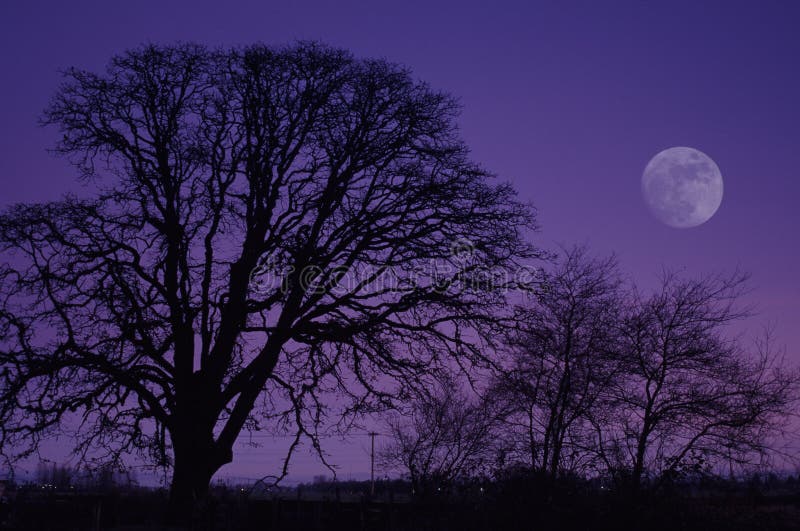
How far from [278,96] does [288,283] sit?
4.35 meters

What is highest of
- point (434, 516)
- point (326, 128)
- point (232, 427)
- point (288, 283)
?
point (326, 128)

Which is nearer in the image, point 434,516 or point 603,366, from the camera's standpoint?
point 434,516

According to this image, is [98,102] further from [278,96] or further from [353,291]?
[353,291]

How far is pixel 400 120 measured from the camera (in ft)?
53.6

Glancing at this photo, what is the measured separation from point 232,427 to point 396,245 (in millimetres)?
4974

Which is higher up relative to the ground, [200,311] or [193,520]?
[200,311]

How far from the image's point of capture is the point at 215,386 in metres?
14.7

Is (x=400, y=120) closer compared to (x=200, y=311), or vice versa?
(x=200, y=311)

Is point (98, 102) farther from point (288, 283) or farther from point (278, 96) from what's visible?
point (288, 283)

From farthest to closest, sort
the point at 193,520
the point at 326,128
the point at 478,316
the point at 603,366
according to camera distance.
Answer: the point at 603,366, the point at 326,128, the point at 478,316, the point at 193,520

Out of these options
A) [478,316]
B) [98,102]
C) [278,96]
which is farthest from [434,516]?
[98,102]

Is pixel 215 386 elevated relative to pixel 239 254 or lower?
lower

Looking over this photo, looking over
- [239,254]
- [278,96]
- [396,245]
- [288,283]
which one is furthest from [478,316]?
[278,96]

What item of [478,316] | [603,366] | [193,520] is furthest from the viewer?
[603,366]
